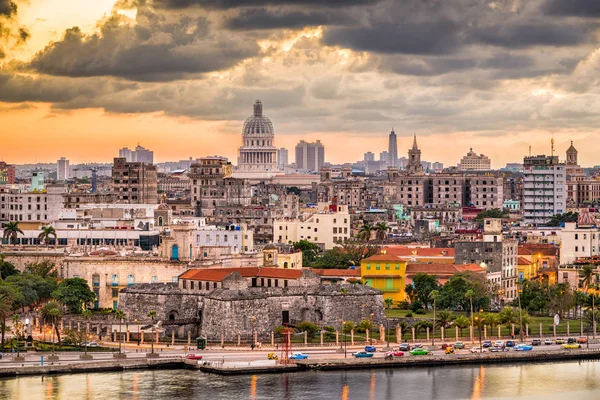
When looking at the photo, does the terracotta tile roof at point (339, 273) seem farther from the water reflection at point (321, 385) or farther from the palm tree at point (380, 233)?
the palm tree at point (380, 233)

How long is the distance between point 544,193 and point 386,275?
95279 mm

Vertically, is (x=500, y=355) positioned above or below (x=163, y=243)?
below

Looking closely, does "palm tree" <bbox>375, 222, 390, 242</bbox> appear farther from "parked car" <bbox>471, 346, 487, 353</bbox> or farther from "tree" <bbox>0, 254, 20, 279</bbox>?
"parked car" <bbox>471, 346, 487, 353</bbox>

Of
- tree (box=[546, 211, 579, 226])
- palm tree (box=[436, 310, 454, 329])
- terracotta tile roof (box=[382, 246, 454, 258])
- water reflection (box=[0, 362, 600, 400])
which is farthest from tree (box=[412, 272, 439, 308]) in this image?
tree (box=[546, 211, 579, 226])

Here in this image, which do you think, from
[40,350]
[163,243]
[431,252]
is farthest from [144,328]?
[431,252]

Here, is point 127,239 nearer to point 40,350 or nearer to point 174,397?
point 40,350

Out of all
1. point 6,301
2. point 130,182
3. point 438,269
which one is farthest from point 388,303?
point 130,182

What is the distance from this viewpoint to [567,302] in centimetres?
9744

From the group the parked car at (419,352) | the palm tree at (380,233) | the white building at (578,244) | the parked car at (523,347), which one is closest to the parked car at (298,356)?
the parked car at (419,352)

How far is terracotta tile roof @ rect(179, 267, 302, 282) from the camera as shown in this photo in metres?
89.1

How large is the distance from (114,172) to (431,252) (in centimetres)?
8373

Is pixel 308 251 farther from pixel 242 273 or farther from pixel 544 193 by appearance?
pixel 544 193

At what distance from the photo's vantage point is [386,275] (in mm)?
101375

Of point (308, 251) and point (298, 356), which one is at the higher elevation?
point (308, 251)
